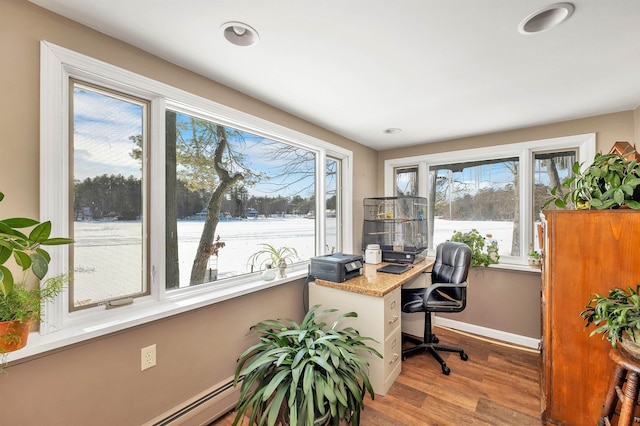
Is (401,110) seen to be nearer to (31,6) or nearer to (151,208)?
(151,208)

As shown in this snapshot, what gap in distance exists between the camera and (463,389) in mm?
2059

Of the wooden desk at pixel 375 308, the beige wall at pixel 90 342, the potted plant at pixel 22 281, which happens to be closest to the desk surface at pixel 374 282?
the wooden desk at pixel 375 308

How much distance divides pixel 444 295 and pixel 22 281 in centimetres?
278

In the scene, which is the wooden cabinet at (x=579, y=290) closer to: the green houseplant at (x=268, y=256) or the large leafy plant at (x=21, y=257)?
the green houseplant at (x=268, y=256)

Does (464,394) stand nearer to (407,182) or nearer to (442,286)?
(442,286)

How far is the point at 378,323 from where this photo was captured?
200 centimetres

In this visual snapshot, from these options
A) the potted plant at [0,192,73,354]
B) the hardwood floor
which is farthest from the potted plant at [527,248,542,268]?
the potted plant at [0,192,73,354]

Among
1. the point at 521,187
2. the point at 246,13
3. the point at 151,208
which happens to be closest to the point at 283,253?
the point at 151,208

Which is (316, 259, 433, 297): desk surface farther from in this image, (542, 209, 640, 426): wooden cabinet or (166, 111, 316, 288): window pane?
(542, 209, 640, 426): wooden cabinet

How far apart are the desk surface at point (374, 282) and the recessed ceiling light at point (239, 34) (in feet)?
5.67

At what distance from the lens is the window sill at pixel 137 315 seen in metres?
1.12

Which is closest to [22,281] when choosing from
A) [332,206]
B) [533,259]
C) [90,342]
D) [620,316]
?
[90,342]

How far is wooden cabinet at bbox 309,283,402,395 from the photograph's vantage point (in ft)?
6.54

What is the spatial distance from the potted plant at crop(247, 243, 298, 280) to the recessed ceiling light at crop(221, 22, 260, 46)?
1.46 meters
